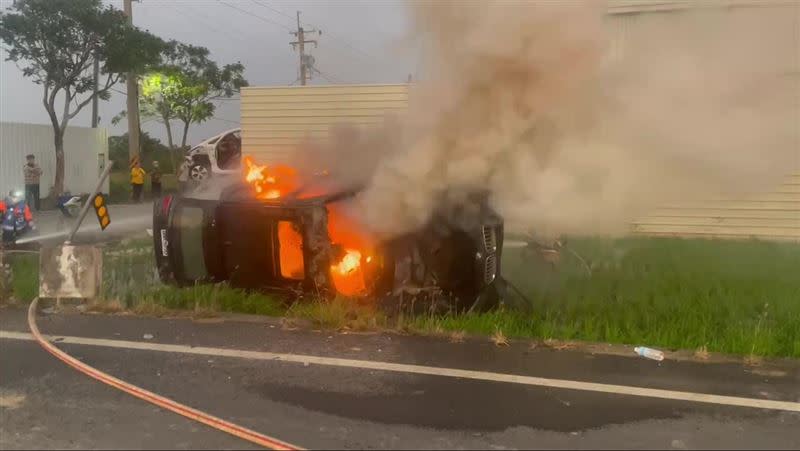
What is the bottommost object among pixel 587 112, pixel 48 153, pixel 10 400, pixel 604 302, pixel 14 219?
pixel 10 400

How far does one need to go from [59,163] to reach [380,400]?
1968 cm

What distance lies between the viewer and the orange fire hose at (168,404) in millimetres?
3684

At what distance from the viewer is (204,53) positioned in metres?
30.9

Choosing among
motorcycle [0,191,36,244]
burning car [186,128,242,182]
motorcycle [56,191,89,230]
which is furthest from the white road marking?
burning car [186,128,242,182]

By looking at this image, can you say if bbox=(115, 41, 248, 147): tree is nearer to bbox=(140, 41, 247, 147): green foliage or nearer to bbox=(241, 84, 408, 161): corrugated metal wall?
bbox=(140, 41, 247, 147): green foliage

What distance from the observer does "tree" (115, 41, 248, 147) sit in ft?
98.1

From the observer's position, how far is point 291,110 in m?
15.2

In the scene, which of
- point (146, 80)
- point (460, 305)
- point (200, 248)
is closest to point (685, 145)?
point (460, 305)

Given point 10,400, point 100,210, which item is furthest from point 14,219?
point 10,400

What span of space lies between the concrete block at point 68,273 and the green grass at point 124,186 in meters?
16.1

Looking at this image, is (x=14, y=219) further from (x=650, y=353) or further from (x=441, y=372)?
(x=650, y=353)

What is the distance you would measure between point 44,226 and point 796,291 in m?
13.5

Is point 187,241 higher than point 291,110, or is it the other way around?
point 291,110

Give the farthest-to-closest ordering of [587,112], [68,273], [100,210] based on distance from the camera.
Result: [100,210] < [68,273] < [587,112]
